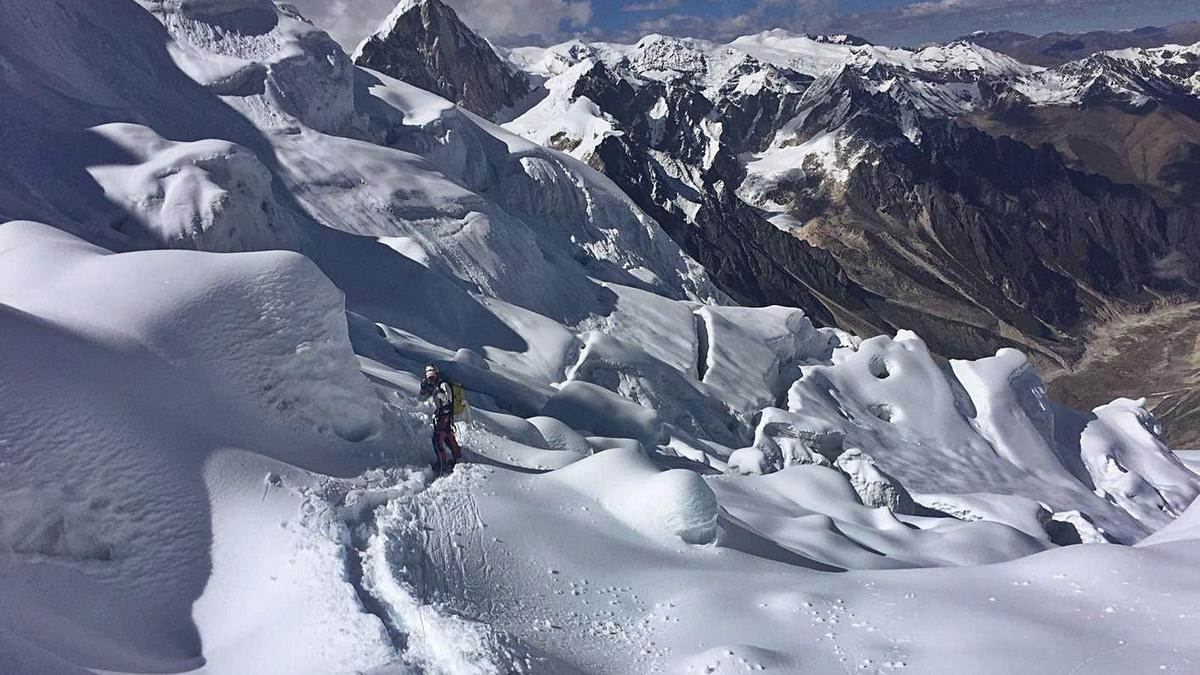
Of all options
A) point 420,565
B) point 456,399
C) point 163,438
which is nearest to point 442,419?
point 456,399

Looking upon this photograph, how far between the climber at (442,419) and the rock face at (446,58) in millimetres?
124932

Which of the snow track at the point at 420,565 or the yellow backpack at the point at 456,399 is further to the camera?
the yellow backpack at the point at 456,399

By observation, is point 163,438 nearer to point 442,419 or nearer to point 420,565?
point 420,565

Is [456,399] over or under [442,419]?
over

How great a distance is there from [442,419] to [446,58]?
5283 inches

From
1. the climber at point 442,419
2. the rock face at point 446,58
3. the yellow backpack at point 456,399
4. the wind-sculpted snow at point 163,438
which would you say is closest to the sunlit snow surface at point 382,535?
the wind-sculpted snow at point 163,438

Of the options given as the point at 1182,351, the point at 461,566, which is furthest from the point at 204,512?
the point at 1182,351

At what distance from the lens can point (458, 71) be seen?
13462 cm

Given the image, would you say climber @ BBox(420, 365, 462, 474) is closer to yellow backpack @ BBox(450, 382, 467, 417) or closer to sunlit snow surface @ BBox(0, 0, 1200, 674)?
yellow backpack @ BBox(450, 382, 467, 417)

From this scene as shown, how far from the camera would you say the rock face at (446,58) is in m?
130

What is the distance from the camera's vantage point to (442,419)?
1195 cm

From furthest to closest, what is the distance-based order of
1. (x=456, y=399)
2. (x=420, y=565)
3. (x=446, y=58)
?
(x=446, y=58), (x=456, y=399), (x=420, y=565)

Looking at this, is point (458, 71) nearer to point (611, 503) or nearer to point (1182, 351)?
point (611, 503)

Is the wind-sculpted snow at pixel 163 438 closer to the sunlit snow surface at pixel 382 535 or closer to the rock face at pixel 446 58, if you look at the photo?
the sunlit snow surface at pixel 382 535
